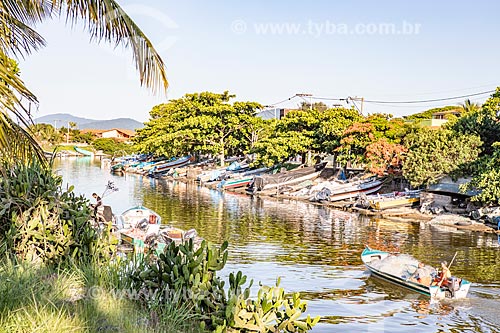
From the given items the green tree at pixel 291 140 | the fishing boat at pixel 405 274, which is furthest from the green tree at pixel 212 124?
the fishing boat at pixel 405 274

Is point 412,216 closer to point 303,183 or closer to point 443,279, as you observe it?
point 303,183

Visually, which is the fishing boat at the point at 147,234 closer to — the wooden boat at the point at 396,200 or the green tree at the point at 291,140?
the wooden boat at the point at 396,200

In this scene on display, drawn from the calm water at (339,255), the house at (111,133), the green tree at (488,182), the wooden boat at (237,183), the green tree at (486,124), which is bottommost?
the calm water at (339,255)

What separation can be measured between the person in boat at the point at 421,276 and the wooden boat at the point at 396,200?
18.3 m

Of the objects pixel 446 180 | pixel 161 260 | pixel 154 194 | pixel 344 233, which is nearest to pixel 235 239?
pixel 344 233

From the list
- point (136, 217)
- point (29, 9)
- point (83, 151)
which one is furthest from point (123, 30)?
point (83, 151)

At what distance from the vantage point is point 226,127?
6088 centimetres

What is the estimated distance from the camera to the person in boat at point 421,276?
17484 millimetres

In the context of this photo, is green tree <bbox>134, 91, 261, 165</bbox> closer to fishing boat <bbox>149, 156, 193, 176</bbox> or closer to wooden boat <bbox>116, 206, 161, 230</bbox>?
fishing boat <bbox>149, 156, 193, 176</bbox>

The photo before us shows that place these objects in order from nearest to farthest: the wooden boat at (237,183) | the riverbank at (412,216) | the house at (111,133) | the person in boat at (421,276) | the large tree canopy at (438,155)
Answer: the person in boat at (421,276) < the riverbank at (412,216) < the large tree canopy at (438,155) < the wooden boat at (237,183) < the house at (111,133)

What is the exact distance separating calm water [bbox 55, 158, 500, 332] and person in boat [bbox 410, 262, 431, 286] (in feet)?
1.62

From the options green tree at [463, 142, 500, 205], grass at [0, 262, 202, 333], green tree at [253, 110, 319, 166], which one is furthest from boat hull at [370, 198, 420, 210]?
grass at [0, 262, 202, 333]

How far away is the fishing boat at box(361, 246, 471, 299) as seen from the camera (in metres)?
16.8

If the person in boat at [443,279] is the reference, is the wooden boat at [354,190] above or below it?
above
